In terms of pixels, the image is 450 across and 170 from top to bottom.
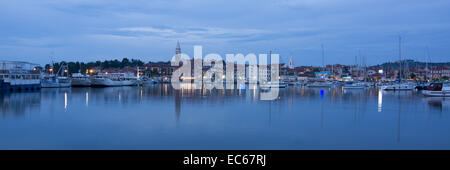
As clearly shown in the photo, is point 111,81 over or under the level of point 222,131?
over

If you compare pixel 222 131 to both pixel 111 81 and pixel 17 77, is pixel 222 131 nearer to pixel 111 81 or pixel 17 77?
pixel 17 77

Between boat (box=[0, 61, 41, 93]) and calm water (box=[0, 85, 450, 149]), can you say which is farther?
boat (box=[0, 61, 41, 93])

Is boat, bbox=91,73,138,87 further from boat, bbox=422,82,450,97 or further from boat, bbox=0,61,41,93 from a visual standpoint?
boat, bbox=422,82,450,97

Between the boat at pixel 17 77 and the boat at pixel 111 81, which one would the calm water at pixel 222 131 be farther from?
the boat at pixel 111 81

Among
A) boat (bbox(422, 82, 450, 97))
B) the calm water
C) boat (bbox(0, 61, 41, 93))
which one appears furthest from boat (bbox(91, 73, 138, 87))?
boat (bbox(422, 82, 450, 97))

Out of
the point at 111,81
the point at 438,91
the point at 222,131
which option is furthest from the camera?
the point at 111,81

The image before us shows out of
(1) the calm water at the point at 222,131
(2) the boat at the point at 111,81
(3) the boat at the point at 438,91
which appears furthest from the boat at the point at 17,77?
(3) the boat at the point at 438,91

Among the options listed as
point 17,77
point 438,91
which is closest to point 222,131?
point 438,91

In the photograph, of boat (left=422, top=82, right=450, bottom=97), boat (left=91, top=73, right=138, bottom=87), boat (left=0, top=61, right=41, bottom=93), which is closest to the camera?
boat (left=422, top=82, right=450, bottom=97)

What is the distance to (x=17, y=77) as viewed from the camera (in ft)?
114

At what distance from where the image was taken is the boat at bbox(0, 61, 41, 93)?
31.0m

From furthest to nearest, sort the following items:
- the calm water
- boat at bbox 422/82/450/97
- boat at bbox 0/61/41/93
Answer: boat at bbox 0/61/41/93 → boat at bbox 422/82/450/97 → the calm water

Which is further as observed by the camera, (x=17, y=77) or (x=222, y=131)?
(x=17, y=77)
